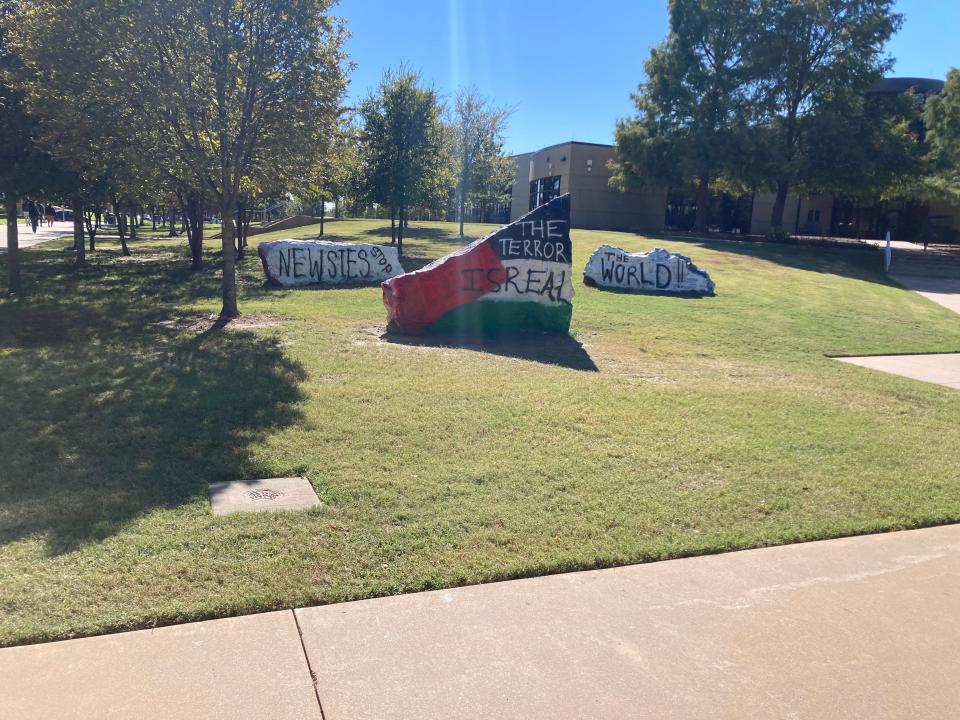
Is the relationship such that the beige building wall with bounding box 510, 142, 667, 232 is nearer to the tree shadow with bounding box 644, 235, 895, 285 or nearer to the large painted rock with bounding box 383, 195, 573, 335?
the tree shadow with bounding box 644, 235, 895, 285

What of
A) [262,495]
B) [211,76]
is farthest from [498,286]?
[262,495]

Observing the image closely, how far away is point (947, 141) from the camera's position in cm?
2970

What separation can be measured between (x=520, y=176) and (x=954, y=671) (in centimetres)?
5244

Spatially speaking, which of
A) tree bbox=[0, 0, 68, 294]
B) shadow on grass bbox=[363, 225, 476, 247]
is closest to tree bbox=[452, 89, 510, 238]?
shadow on grass bbox=[363, 225, 476, 247]

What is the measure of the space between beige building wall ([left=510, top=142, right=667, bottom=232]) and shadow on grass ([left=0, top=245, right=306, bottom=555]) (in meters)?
35.8

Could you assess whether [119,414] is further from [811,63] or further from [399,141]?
[811,63]

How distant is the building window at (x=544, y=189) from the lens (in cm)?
4581

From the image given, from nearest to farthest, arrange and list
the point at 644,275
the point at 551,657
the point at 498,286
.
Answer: the point at 551,657
the point at 498,286
the point at 644,275

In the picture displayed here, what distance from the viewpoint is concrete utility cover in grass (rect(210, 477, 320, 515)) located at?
445 centimetres

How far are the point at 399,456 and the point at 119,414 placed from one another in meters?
2.62

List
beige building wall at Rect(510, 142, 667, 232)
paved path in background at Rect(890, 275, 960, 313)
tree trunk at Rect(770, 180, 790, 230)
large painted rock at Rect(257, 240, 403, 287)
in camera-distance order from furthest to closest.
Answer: beige building wall at Rect(510, 142, 667, 232) → tree trunk at Rect(770, 180, 790, 230) → paved path in background at Rect(890, 275, 960, 313) → large painted rock at Rect(257, 240, 403, 287)

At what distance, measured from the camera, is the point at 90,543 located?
12.6 ft

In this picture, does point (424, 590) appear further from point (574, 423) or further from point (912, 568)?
point (574, 423)

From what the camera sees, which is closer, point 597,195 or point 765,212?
point 597,195
